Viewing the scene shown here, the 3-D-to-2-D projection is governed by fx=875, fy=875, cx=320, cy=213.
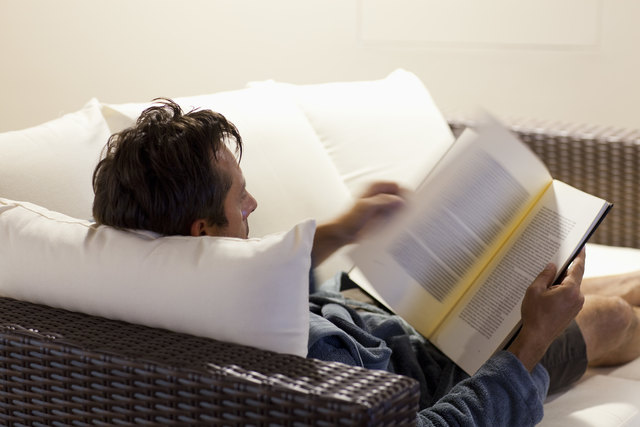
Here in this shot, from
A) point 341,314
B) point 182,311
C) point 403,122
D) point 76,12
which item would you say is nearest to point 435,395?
point 341,314

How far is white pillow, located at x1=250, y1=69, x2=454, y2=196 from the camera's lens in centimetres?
193

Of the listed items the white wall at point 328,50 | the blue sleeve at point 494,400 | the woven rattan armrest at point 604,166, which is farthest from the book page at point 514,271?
the white wall at point 328,50

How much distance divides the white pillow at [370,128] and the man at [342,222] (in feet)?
1.74

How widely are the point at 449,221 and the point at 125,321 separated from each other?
1.69ft

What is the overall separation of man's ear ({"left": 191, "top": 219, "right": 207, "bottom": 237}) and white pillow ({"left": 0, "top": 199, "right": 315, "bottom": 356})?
58 millimetres

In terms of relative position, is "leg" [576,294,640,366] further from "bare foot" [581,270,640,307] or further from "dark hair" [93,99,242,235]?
"dark hair" [93,99,242,235]

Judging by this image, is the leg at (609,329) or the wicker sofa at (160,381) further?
the leg at (609,329)

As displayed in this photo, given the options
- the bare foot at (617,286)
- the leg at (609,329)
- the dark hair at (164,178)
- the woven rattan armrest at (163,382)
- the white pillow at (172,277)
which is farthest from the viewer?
the bare foot at (617,286)

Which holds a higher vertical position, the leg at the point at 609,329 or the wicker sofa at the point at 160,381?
the wicker sofa at the point at 160,381

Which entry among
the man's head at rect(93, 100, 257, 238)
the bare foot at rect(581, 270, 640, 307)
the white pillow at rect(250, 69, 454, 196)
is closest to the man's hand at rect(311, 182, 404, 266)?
the man's head at rect(93, 100, 257, 238)

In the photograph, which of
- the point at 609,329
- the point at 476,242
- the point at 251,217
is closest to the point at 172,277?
the point at 476,242

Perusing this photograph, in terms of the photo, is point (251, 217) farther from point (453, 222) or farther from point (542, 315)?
point (542, 315)

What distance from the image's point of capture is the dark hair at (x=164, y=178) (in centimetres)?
106

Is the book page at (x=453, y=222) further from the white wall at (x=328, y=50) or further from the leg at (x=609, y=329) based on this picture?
the white wall at (x=328, y=50)
